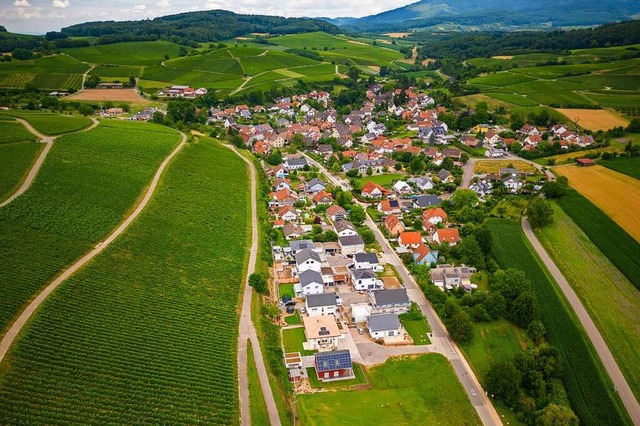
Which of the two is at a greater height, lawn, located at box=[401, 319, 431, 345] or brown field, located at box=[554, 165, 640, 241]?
brown field, located at box=[554, 165, 640, 241]

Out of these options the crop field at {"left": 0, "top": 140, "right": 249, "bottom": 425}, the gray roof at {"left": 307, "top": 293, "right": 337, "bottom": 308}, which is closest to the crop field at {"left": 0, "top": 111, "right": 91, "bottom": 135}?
the crop field at {"left": 0, "top": 140, "right": 249, "bottom": 425}

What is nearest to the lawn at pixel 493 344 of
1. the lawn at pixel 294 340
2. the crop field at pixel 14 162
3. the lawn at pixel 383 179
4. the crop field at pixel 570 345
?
the crop field at pixel 570 345

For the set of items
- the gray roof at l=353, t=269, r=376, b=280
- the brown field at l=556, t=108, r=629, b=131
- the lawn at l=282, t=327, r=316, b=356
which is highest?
the brown field at l=556, t=108, r=629, b=131

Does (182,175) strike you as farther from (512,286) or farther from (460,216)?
(512,286)

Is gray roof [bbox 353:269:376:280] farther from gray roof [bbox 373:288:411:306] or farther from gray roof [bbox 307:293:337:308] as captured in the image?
gray roof [bbox 307:293:337:308]

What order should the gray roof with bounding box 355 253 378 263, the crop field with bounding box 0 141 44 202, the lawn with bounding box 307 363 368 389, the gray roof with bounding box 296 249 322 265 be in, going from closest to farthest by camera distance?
the lawn with bounding box 307 363 368 389, the gray roof with bounding box 296 249 322 265, the gray roof with bounding box 355 253 378 263, the crop field with bounding box 0 141 44 202

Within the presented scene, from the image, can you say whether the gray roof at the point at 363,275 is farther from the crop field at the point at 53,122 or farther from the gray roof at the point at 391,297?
the crop field at the point at 53,122

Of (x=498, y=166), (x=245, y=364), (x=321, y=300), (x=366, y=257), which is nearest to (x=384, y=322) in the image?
(x=321, y=300)
